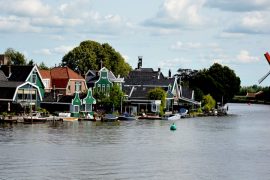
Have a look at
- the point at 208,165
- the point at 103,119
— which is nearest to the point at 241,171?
the point at 208,165

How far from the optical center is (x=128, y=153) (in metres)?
44.9

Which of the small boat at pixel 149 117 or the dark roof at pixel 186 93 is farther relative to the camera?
the dark roof at pixel 186 93

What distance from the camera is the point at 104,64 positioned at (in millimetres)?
116812

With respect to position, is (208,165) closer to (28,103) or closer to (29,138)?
(29,138)

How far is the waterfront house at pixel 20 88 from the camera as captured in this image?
73562 mm

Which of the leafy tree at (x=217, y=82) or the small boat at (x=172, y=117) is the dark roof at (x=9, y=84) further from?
the leafy tree at (x=217, y=82)

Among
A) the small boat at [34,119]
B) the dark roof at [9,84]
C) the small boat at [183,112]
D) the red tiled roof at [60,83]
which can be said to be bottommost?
the small boat at [34,119]

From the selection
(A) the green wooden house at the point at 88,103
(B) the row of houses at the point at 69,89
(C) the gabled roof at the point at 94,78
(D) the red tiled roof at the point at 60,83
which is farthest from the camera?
(C) the gabled roof at the point at 94,78

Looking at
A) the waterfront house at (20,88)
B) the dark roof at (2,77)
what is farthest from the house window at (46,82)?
the dark roof at (2,77)

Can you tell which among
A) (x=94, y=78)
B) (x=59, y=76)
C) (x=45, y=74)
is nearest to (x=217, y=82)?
(x=94, y=78)

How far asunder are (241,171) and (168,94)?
56803mm

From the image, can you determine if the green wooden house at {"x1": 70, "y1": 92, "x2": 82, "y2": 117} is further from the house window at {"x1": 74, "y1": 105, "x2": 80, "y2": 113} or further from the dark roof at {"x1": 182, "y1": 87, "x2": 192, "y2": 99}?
the dark roof at {"x1": 182, "y1": 87, "x2": 192, "y2": 99}

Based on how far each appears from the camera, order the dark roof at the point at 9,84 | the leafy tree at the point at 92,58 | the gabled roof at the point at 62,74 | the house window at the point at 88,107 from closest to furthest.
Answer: the dark roof at the point at 9,84 → the house window at the point at 88,107 → the gabled roof at the point at 62,74 → the leafy tree at the point at 92,58

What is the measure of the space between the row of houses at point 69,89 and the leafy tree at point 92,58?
13.7 m
